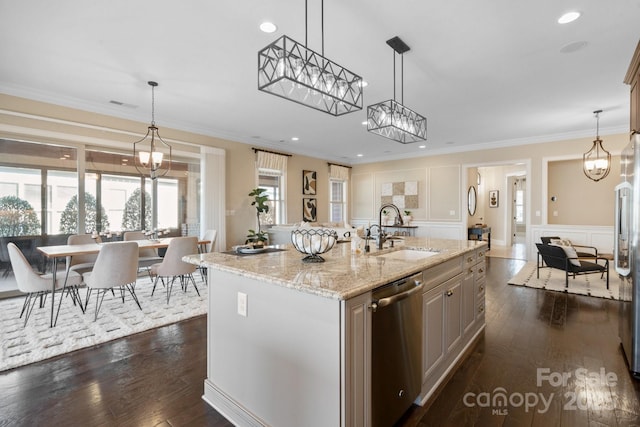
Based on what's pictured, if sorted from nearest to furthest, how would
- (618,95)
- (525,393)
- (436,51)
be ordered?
(525,393)
(436,51)
(618,95)

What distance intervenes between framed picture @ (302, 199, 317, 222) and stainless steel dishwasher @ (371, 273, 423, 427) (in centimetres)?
649

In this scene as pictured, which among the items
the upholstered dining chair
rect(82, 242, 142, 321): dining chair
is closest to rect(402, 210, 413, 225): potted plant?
rect(82, 242, 142, 321): dining chair

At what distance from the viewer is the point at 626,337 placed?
2465 mm

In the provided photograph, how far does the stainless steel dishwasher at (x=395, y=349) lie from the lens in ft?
5.04

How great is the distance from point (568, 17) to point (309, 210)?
655 cm

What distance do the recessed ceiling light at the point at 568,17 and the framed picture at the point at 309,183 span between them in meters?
6.23

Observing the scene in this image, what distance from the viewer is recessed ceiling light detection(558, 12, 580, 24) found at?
2.48 metres

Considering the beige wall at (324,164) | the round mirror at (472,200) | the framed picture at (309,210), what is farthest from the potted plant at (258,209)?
the round mirror at (472,200)

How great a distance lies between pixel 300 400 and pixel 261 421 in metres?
0.37

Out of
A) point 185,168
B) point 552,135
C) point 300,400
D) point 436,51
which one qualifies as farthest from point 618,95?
point 185,168

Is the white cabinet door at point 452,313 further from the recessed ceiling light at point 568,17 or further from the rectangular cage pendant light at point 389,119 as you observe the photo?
the recessed ceiling light at point 568,17

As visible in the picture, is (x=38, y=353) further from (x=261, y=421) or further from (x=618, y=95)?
(x=618, y=95)

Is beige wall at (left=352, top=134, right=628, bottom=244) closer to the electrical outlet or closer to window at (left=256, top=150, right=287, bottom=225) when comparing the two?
window at (left=256, top=150, right=287, bottom=225)

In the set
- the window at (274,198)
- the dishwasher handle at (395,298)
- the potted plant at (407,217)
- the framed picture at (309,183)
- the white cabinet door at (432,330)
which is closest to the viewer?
the dishwasher handle at (395,298)
